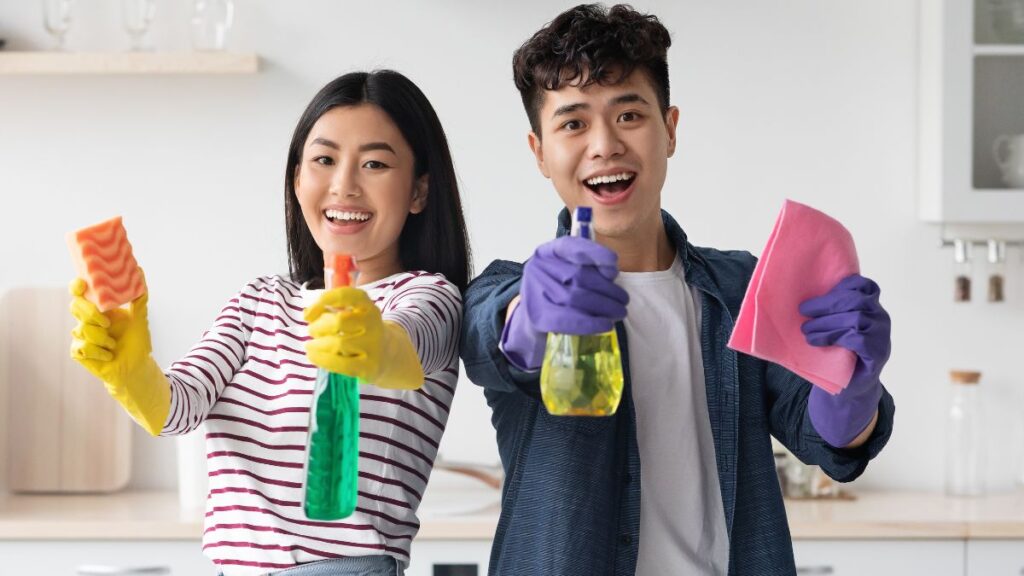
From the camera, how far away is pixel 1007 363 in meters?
2.91

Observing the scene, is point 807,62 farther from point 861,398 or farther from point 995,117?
point 861,398

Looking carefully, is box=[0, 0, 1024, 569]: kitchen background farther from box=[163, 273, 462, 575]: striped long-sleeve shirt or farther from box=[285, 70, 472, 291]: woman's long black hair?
box=[163, 273, 462, 575]: striped long-sleeve shirt

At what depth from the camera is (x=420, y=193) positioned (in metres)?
1.46

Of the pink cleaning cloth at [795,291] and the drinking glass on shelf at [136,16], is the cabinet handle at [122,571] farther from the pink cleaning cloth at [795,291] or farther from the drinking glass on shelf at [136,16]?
the pink cleaning cloth at [795,291]

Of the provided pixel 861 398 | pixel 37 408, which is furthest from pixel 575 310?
pixel 37 408

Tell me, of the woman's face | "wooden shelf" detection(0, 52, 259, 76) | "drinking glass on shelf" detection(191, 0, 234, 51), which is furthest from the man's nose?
"drinking glass on shelf" detection(191, 0, 234, 51)

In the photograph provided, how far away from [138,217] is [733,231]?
1.33 m

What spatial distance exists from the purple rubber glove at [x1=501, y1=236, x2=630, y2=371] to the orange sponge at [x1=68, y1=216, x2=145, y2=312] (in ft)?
1.28

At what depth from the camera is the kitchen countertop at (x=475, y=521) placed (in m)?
2.46

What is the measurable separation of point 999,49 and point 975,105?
122 millimetres

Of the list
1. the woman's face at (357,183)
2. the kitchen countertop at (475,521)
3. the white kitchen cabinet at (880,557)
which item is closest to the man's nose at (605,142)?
the woman's face at (357,183)

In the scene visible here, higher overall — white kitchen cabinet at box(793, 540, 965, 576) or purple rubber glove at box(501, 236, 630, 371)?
purple rubber glove at box(501, 236, 630, 371)

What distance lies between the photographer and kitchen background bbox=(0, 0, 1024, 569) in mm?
2846

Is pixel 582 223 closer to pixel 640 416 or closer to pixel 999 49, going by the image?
pixel 640 416
